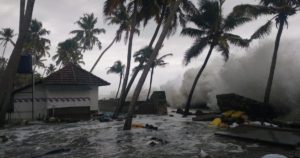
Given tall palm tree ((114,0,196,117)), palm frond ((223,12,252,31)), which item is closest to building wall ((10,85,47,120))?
tall palm tree ((114,0,196,117))

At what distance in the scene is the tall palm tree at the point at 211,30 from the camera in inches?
967

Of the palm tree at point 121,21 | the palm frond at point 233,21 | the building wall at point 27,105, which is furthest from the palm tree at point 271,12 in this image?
the building wall at point 27,105

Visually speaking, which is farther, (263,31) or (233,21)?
(233,21)

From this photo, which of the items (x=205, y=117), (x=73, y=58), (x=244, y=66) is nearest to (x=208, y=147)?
(x=205, y=117)

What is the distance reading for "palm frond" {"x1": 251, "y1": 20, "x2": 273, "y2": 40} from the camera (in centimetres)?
1936

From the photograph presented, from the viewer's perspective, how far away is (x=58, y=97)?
21.0 meters

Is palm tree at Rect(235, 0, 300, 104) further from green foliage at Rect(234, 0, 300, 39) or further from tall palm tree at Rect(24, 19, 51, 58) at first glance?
tall palm tree at Rect(24, 19, 51, 58)

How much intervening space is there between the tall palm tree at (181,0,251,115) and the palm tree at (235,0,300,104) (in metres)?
4.38

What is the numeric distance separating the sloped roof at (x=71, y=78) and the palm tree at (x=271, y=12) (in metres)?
12.3

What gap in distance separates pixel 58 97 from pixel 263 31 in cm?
1600

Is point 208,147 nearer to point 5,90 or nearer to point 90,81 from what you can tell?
point 5,90

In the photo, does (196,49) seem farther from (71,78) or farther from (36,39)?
(36,39)

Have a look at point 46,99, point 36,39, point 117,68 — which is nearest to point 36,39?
point 36,39

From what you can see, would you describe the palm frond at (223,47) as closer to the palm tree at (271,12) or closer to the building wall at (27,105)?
the palm tree at (271,12)
